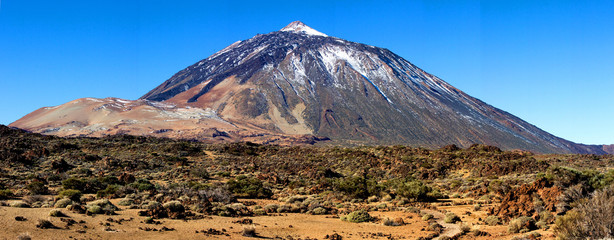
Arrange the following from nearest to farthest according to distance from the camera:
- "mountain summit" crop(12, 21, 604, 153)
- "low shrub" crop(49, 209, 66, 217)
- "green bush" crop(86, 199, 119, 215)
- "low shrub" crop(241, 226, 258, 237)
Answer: "low shrub" crop(49, 209, 66, 217)
"low shrub" crop(241, 226, 258, 237)
"green bush" crop(86, 199, 119, 215)
"mountain summit" crop(12, 21, 604, 153)

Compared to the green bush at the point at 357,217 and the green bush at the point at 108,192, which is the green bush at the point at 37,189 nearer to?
the green bush at the point at 108,192

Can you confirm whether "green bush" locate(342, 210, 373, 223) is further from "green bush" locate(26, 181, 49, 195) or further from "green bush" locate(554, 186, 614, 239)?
"green bush" locate(26, 181, 49, 195)

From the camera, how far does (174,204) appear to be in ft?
59.5

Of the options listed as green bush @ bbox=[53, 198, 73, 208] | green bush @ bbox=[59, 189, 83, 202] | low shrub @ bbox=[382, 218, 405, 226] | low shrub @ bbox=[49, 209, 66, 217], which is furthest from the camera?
green bush @ bbox=[59, 189, 83, 202]

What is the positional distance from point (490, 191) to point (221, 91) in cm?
17570

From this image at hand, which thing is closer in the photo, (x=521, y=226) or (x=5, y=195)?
(x=521, y=226)

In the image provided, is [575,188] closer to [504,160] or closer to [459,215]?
[459,215]

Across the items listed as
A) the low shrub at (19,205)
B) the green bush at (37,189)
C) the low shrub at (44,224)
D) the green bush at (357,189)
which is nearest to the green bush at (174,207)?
the low shrub at (44,224)

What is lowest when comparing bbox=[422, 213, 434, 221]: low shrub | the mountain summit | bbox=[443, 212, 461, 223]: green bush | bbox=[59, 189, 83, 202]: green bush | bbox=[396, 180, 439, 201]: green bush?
bbox=[422, 213, 434, 221]: low shrub

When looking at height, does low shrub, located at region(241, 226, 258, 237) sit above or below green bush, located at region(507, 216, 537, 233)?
below

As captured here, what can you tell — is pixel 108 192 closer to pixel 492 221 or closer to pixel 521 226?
pixel 492 221

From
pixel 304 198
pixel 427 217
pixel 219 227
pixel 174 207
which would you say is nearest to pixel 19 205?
pixel 174 207

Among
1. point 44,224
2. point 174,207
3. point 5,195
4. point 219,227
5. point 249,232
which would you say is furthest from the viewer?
point 5,195

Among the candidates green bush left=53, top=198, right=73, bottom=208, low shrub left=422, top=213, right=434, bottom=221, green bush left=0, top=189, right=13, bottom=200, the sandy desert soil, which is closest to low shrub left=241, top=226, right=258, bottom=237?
the sandy desert soil
